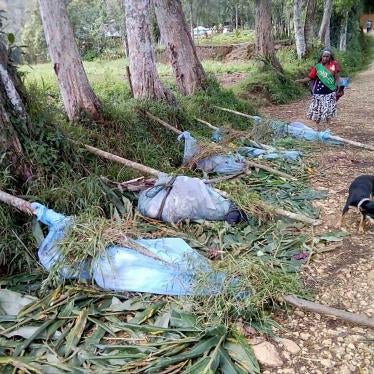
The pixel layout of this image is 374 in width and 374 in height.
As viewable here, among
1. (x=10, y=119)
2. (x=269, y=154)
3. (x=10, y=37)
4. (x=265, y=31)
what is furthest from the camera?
(x=265, y=31)

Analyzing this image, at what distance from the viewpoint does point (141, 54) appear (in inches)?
254

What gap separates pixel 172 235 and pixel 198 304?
3.00 feet

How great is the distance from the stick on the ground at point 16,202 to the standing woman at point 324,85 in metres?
5.10

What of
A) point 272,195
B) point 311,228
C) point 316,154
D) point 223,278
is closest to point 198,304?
point 223,278

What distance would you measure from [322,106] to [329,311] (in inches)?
211

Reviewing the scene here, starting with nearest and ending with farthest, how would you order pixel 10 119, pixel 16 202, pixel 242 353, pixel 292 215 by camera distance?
pixel 242 353 < pixel 16 202 < pixel 10 119 < pixel 292 215

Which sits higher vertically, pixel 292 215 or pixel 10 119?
pixel 10 119

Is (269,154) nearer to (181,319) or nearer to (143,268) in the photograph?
(143,268)

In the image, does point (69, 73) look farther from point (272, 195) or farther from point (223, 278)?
point (223, 278)

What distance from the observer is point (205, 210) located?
393cm

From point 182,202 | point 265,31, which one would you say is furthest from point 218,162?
point 265,31

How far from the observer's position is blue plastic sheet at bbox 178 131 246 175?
5.14 meters

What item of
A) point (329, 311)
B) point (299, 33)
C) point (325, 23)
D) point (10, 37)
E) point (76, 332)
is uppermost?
point (10, 37)

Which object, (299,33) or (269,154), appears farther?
(299,33)
